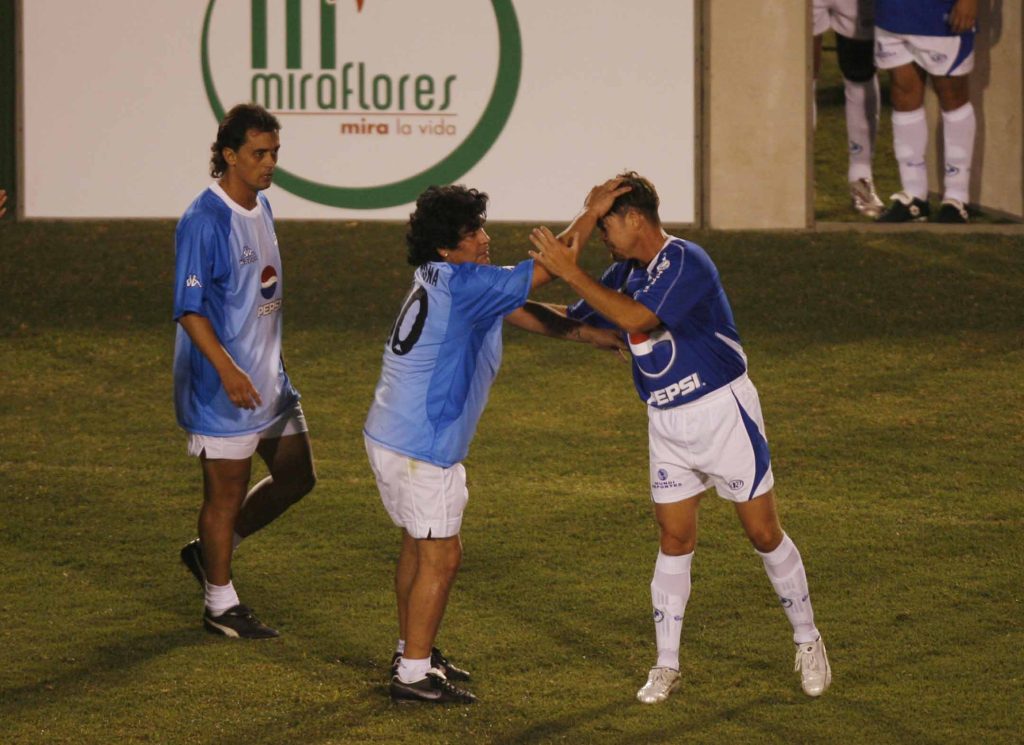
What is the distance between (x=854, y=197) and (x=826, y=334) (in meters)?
2.43

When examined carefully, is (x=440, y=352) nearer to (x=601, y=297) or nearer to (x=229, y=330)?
(x=601, y=297)

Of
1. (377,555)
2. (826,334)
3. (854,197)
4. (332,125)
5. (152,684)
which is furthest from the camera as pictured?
(854,197)

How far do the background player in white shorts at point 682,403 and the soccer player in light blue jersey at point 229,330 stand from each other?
1.16m

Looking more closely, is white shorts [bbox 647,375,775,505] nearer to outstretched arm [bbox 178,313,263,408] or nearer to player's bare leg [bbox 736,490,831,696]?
player's bare leg [bbox 736,490,831,696]

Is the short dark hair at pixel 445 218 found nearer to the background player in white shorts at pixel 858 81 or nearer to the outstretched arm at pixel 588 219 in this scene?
the outstretched arm at pixel 588 219

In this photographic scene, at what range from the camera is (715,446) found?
4.98 meters

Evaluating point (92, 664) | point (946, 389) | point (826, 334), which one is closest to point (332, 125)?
point (826, 334)

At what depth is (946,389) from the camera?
8664mm

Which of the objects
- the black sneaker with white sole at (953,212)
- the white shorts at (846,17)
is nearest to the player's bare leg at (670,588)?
the black sneaker with white sole at (953,212)

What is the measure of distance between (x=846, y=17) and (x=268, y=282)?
7.01m

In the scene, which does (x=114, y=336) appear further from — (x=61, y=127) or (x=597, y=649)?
(x=597, y=649)

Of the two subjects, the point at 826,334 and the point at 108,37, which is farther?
the point at 108,37

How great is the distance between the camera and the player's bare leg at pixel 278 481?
19.2ft

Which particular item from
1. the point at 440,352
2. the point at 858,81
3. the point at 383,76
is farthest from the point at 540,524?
the point at 858,81
